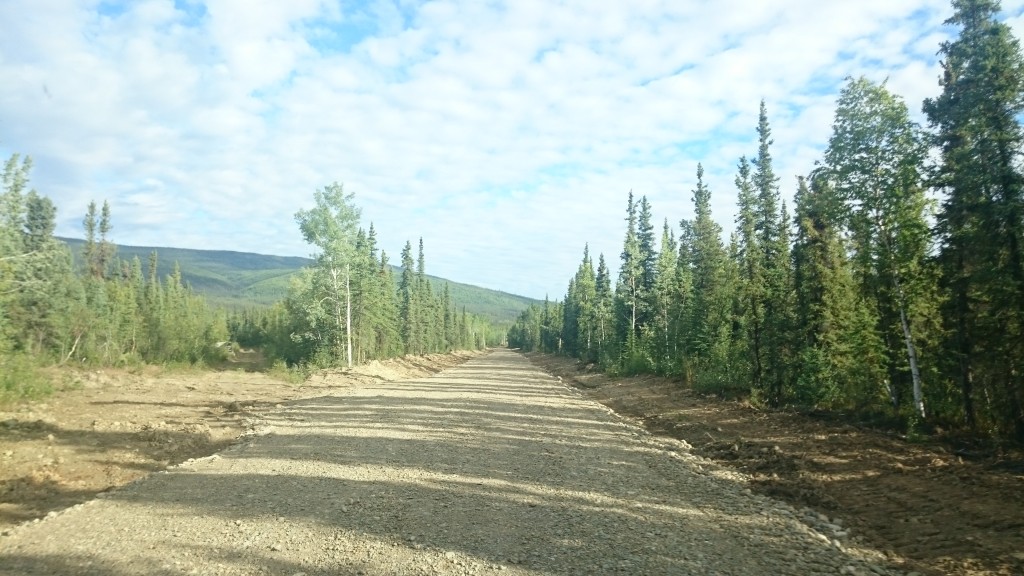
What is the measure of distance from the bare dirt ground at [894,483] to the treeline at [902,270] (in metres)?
1.50

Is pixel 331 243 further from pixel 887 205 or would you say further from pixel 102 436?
pixel 887 205

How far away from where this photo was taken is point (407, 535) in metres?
6.36

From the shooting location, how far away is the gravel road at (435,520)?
5.55 meters

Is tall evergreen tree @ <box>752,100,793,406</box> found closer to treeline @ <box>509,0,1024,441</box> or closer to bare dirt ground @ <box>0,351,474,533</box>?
treeline @ <box>509,0,1024,441</box>

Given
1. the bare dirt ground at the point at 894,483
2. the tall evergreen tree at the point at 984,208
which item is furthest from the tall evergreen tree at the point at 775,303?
the tall evergreen tree at the point at 984,208

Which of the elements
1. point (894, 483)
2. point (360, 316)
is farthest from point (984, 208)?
point (360, 316)

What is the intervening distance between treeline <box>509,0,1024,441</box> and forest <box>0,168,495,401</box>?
961 inches

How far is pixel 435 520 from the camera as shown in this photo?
696 cm

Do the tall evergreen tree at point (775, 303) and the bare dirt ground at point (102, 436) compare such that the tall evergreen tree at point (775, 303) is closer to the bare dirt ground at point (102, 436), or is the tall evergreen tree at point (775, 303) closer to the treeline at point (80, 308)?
the bare dirt ground at point (102, 436)

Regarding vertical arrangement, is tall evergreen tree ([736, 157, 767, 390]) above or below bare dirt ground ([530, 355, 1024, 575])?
above

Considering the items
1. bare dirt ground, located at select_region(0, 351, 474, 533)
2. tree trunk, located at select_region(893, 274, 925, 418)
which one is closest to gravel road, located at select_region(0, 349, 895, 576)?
bare dirt ground, located at select_region(0, 351, 474, 533)

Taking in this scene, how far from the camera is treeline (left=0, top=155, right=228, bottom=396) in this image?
21.1 m

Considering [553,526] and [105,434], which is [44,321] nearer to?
[105,434]

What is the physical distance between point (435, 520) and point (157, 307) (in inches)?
3109
